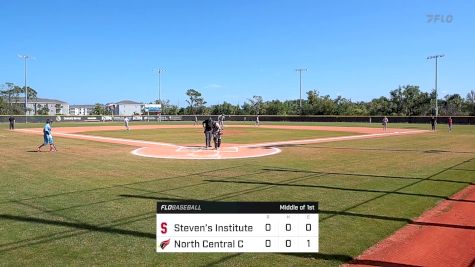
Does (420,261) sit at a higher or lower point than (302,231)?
lower

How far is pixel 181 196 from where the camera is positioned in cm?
989

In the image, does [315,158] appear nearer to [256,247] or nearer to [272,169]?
[272,169]

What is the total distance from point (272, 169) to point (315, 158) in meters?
4.38

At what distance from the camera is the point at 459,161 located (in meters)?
18.0

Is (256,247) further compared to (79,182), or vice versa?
(79,182)

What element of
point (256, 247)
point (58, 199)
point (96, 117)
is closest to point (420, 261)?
point (256, 247)

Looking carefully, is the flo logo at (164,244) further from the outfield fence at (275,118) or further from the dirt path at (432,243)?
the outfield fence at (275,118)

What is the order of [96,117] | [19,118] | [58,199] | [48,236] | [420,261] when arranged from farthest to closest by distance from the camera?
[96,117], [19,118], [58,199], [48,236], [420,261]

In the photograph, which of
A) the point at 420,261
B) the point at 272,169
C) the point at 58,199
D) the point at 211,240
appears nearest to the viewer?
the point at 211,240

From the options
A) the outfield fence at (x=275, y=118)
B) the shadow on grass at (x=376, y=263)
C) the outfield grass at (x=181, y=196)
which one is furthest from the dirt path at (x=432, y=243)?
the outfield fence at (x=275, y=118)
